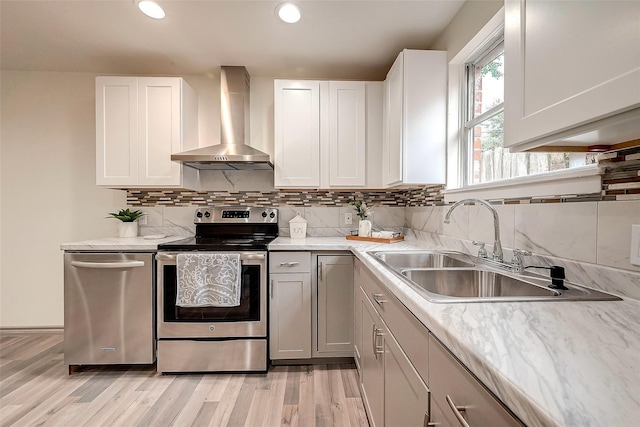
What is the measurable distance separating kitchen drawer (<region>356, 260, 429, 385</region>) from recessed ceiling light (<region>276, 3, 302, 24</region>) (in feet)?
5.48

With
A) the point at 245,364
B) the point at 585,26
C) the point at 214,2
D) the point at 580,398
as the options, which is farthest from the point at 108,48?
the point at 580,398

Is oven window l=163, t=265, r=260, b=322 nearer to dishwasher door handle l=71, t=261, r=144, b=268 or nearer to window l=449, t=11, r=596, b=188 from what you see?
dishwasher door handle l=71, t=261, r=144, b=268

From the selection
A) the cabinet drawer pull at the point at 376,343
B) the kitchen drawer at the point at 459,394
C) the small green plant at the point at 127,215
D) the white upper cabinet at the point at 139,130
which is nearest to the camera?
the kitchen drawer at the point at 459,394

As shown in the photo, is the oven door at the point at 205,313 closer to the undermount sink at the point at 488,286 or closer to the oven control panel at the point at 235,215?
the oven control panel at the point at 235,215

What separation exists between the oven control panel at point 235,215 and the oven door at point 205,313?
25.8 inches

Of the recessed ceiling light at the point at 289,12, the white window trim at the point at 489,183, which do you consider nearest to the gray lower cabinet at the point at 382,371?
the white window trim at the point at 489,183

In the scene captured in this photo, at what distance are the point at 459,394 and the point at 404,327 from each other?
35cm

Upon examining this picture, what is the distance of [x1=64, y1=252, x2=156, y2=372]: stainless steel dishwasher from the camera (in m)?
2.14

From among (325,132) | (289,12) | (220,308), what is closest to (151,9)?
(289,12)

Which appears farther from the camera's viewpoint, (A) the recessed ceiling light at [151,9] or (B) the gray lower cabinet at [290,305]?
(B) the gray lower cabinet at [290,305]

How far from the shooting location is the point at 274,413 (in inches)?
68.1

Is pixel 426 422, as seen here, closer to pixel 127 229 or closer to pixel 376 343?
pixel 376 343

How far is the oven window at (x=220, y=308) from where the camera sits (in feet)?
7.02

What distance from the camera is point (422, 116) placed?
2.12m
